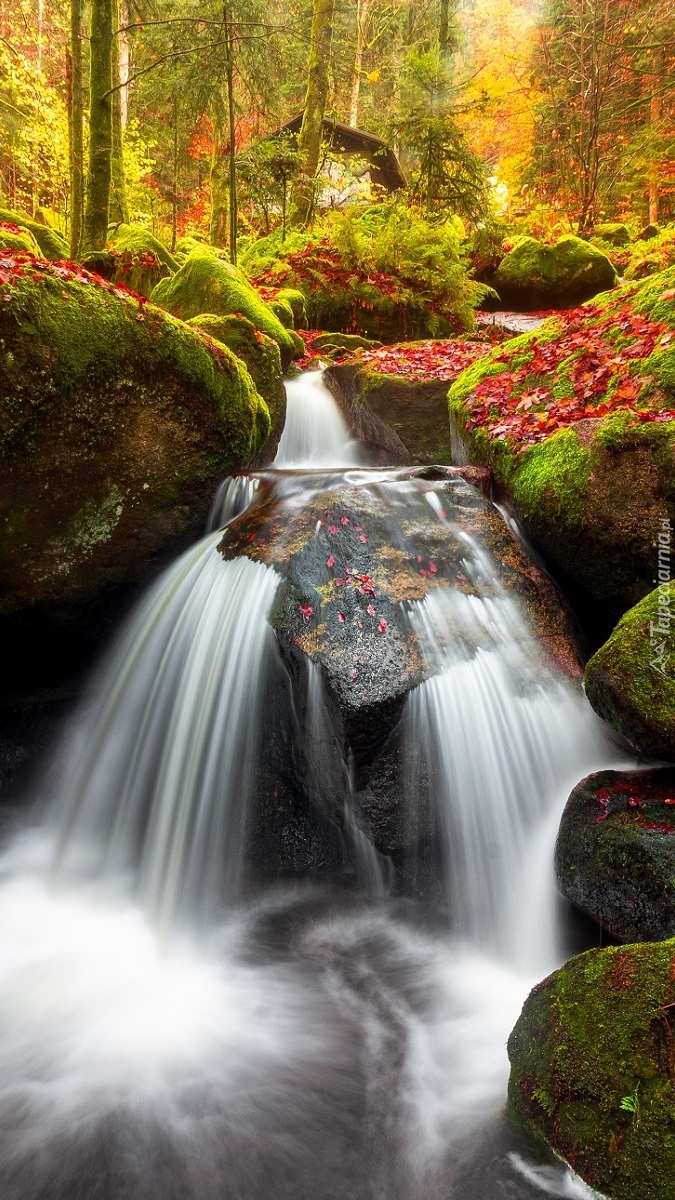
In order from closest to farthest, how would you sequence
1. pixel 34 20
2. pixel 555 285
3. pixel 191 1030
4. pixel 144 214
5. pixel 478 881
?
1. pixel 191 1030
2. pixel 478 881
3. pixel 555 285
4. pixel 144 214
5. pixel 34 20

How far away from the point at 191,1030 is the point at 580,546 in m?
3.70

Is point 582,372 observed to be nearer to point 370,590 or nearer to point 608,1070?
point 370,590

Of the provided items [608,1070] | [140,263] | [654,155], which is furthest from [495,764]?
[654,155]

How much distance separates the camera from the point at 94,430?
4.76 meters

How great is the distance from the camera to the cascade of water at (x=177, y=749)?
412 cm

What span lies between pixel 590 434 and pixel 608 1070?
3.82 meters

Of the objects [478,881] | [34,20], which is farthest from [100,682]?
[34,20]

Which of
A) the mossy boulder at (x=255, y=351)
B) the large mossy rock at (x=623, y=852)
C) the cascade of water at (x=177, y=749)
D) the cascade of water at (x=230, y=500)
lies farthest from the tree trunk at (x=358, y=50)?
the large mossy rock at (x=623, y=852)

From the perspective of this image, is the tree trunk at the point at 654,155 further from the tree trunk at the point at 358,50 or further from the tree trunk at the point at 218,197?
the tree trunk at the point at 358,50

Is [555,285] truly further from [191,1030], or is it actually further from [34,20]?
[34,20]

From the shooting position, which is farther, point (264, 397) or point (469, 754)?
point (264, 397)

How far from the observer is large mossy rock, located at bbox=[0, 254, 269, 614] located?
4422 mm

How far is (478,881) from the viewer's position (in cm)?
376

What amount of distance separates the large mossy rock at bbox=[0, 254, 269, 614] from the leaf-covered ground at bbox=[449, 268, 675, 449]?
2.41 metres
